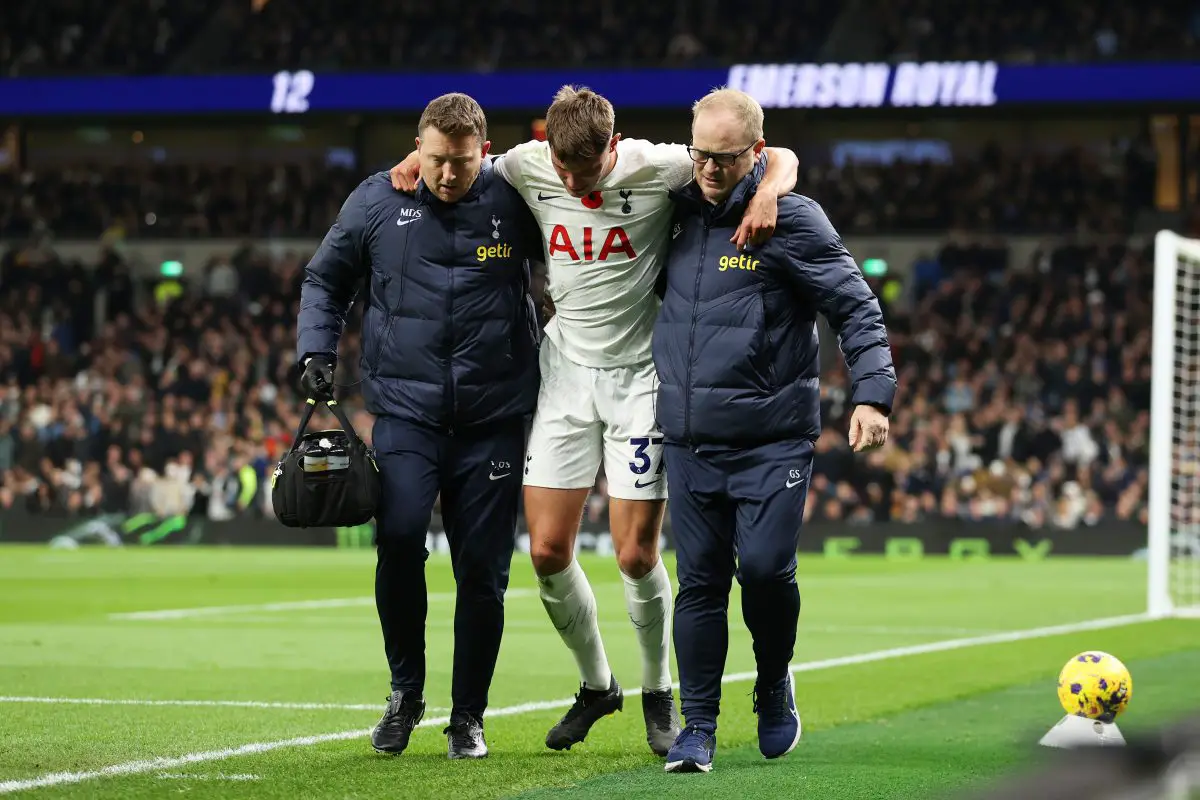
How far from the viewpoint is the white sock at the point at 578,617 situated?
6.30 meters

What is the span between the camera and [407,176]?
241 inches

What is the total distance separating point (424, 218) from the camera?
19.9ft

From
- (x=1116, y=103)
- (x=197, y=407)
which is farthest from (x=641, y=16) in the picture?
(x=197, y=407)

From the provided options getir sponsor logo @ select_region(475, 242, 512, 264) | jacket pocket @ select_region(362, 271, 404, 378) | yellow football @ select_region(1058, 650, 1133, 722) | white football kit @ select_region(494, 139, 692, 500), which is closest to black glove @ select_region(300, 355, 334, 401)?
jacket pocket @ select_region(362, 271, 404, 378)

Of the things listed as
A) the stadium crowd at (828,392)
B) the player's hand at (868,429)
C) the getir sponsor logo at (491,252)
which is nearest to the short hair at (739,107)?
the getir sponsor logo at (491,252)

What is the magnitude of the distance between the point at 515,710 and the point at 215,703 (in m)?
1.33

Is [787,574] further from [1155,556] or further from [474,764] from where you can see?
[1155,556]

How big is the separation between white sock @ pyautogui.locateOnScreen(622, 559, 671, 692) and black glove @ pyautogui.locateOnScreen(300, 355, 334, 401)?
1.25 meters

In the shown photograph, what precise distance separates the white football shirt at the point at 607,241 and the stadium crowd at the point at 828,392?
18036 millimetres

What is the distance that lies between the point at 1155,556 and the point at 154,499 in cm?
1600

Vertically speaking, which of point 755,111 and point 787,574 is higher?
point 755,111

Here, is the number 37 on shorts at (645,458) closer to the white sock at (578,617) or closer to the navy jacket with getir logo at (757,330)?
the navy jacket with getir logo at (757,330)

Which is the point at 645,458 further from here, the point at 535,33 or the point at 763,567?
the point at 535,33

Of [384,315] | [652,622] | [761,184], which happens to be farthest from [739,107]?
[652,622]
